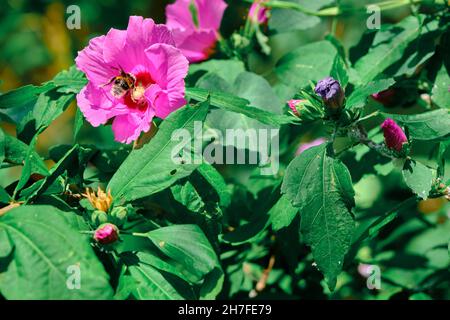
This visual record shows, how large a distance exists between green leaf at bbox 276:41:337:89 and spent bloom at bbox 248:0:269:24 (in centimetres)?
9

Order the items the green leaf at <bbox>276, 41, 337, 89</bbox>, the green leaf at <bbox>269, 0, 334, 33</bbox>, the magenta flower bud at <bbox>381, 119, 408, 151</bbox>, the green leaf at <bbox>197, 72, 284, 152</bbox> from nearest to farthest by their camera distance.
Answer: the magenta flower bud at <bbox>381, 119, 408, 151</bbox> < the green leaf at <bbox>197, 72, 284, 152</bbox> < the green leaf at <bbox>276, 41, 337, 89</bbox> < the green leaf at <bbox>269, 0, 334, 33</bbox>

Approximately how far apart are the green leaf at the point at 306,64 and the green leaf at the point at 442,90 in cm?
19

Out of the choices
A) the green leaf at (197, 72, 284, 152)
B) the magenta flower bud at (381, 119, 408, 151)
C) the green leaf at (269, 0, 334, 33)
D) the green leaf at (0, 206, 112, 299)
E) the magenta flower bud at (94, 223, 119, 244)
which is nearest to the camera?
the green leaf at (0, 206, 112, 299)

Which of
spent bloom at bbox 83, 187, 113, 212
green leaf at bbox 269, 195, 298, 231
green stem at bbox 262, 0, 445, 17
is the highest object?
green stem at bbox 262, 0, 445, 17

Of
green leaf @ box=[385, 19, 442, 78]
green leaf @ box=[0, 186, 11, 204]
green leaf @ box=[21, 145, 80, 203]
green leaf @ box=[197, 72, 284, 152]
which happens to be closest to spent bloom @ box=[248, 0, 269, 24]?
green leaf @ box=[197, 72, 284, 152]

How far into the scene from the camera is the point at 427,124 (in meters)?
0.94

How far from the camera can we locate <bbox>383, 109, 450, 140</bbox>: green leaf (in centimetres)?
93

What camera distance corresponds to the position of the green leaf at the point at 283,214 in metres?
0.98

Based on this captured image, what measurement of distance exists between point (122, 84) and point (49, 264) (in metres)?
0.36

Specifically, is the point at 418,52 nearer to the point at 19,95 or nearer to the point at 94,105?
the point at 94,105

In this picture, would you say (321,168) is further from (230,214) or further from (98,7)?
(98,7)

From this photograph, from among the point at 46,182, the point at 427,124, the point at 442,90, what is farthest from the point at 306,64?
the point at 46,182

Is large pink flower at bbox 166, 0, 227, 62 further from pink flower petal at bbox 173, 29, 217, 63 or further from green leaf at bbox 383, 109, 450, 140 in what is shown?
green leaf at bbox 383, 109, 450, 140
